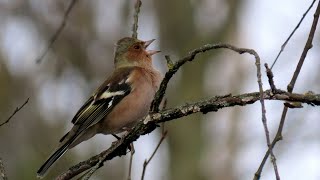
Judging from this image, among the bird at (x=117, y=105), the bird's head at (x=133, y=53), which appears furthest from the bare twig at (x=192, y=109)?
the bird's head at (x=133, y=53)

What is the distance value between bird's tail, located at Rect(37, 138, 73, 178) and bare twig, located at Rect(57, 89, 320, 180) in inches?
28.9

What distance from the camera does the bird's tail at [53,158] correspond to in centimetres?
573

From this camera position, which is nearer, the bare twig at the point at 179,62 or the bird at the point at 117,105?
the bare twig at the point at 179,62

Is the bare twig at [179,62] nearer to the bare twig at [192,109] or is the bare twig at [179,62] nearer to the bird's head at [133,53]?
the bare twig at [192,109]

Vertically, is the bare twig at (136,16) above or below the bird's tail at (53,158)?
above

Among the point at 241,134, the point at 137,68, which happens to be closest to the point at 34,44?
the point at 241,134

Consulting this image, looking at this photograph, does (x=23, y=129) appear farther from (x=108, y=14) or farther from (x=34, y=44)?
(x=108, y=14)

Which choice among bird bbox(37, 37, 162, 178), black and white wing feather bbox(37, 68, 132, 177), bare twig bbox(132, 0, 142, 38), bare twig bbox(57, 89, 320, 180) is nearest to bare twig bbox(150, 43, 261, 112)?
bare twig bbox(57, 89, 320, 180)

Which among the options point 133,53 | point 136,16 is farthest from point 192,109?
point 133,53

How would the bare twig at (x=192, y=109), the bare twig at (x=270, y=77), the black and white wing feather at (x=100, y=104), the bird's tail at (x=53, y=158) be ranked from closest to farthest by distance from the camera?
the bare twig at (x=270, y=77), the bare twig at (x=192, y=109), the bird's tail at (x=53, y=158), the black and white wing feather at (x=100, y=104)

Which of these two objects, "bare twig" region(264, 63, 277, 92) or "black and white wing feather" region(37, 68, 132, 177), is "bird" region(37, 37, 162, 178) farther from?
"bare twig" region(264, 63, 277, 92)

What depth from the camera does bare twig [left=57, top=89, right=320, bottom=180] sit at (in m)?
4.05

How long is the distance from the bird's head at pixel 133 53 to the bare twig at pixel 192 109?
257 centimetres

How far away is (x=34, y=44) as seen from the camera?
527 inches
